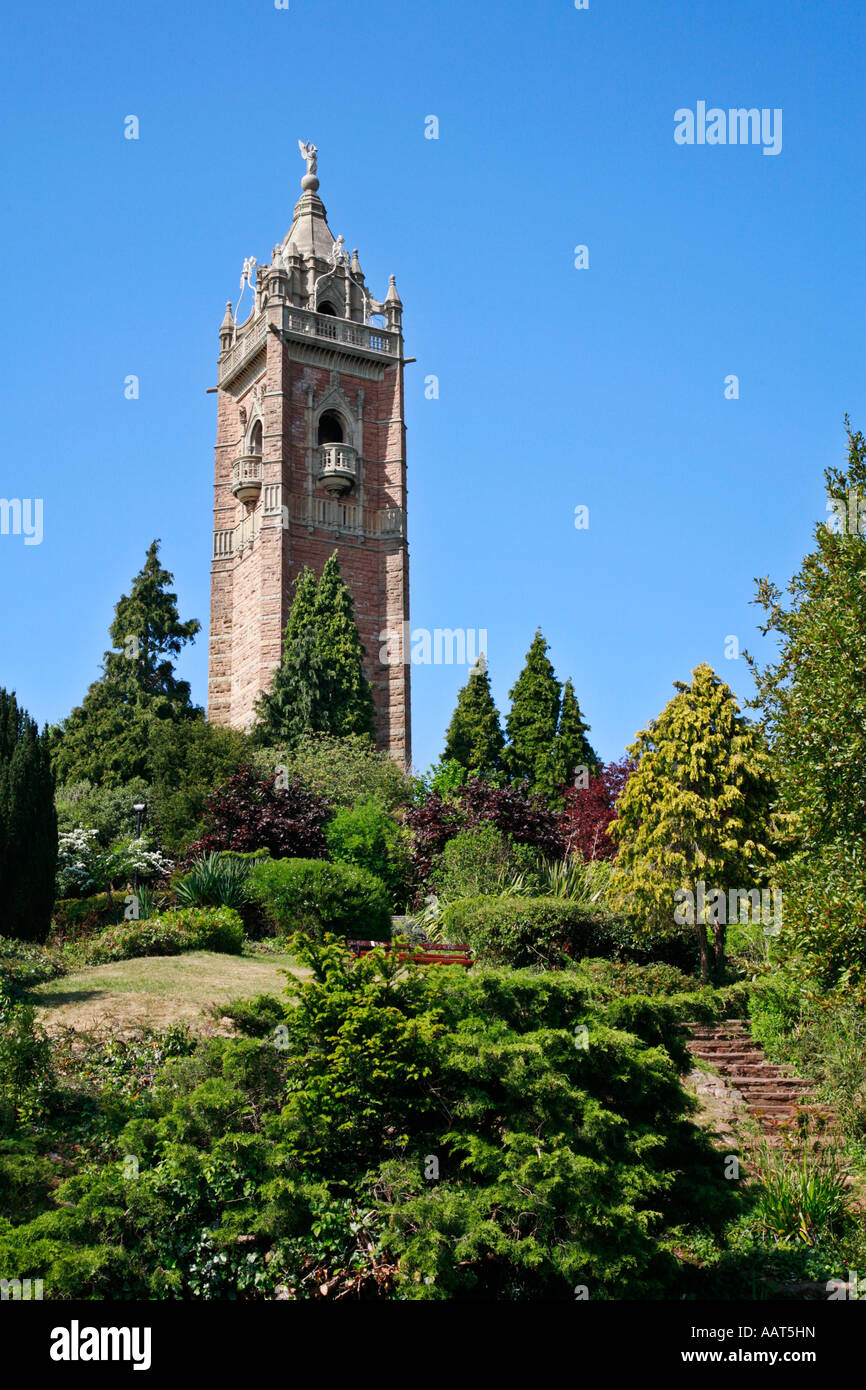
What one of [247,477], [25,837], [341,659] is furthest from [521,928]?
[247,477]

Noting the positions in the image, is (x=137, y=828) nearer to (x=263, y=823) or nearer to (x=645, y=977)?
(x=263, y=823)

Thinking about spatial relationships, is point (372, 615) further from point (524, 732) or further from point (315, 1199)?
point (315, 1199)

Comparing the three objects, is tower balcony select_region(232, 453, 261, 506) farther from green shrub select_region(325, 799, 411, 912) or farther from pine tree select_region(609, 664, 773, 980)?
pine tree select_region(609, 664, 773, 980)

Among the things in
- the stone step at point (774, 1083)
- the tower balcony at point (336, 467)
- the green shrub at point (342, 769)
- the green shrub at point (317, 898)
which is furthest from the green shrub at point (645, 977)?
the tower balcony at point (336, 467)

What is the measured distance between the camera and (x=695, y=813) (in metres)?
18.4

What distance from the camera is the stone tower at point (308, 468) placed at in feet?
129

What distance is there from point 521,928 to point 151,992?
18.5 ft

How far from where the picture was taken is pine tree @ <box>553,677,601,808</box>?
3809 cm

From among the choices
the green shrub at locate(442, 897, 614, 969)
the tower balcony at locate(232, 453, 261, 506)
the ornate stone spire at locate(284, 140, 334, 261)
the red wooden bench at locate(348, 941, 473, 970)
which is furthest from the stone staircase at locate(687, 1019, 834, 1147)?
the ornate stone spire at locate(284, 140, 334, 261)

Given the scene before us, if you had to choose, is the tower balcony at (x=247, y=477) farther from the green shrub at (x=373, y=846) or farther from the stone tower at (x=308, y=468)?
the green shrub at (x=373, y=846)

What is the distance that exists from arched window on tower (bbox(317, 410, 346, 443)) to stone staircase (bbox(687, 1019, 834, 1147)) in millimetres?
31224

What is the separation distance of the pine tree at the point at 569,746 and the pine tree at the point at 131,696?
11810mm

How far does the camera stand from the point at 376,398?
142 ft

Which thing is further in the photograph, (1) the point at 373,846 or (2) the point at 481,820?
(1) the point at 373,846
